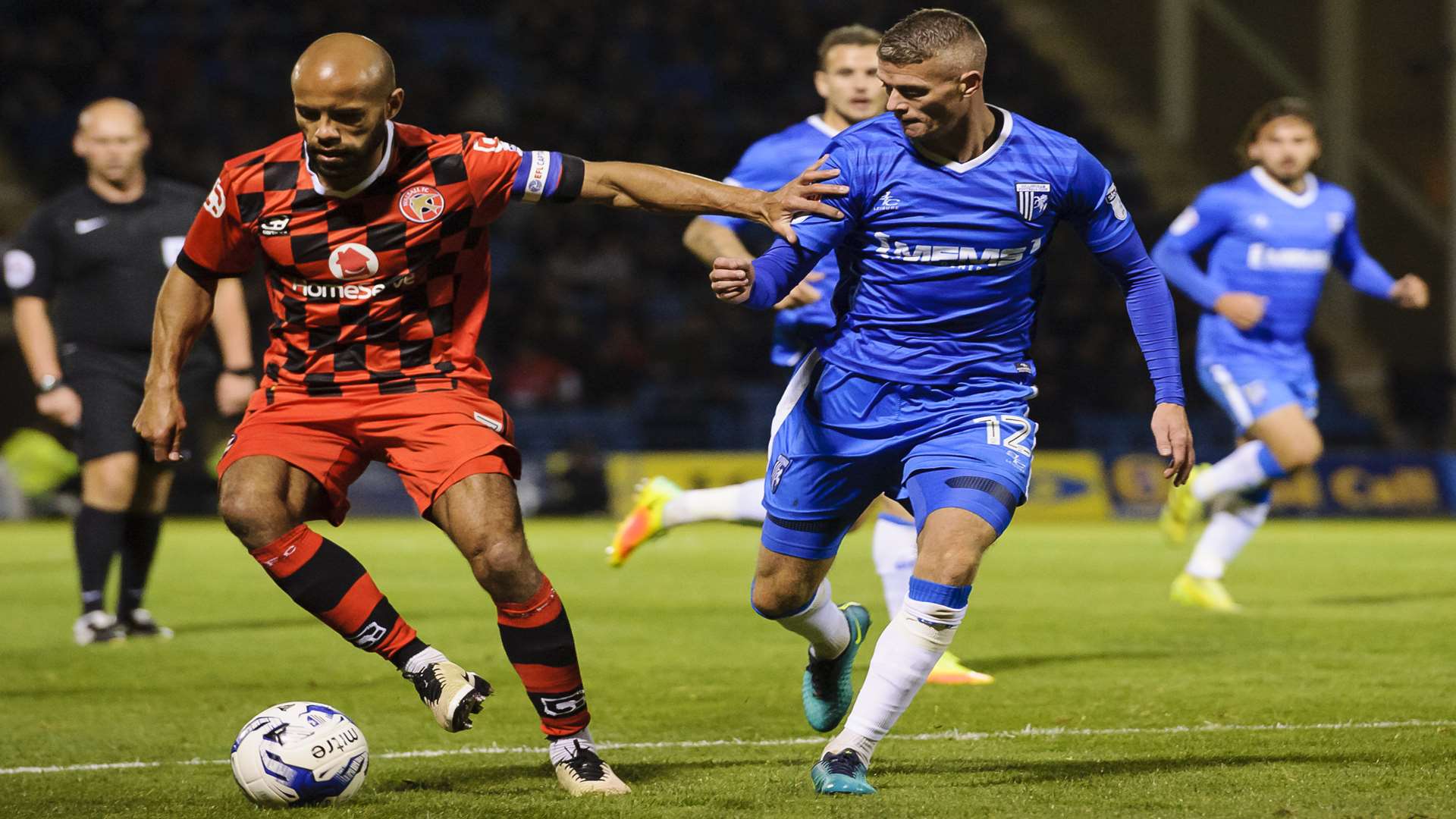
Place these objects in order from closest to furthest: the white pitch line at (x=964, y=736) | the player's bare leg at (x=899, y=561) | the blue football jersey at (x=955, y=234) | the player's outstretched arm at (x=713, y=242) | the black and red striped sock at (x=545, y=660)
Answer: the black and red striped sock at (x=545, y=660) < the blue football jersey at (x=955, y=234) < the white pitch line at (x=964, y=736) < the player's outstretched arm at (x=713, y=242) < the player's bare leg at (x=899, y=561)

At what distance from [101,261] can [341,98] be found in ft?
13.5

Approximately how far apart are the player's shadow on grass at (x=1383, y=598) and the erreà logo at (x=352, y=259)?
6.49 metres

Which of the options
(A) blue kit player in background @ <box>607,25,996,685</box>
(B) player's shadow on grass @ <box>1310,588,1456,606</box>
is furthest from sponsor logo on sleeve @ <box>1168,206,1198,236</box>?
(A) blue kit player in background @ <box>607,25,996,685</box>

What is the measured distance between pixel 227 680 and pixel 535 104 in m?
17.0

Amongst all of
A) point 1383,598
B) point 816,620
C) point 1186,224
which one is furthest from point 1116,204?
point 1383,598

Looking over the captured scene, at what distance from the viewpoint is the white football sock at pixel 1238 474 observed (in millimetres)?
9438

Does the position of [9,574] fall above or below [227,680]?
below

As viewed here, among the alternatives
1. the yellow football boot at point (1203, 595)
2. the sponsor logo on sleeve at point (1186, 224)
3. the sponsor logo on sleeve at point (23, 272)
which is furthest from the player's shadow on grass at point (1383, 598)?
the sponsor logo on sleeve at point (23, 272)

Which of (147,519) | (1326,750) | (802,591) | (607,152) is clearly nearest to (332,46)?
(802,591)

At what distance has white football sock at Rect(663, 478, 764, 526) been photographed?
7129 millimetres

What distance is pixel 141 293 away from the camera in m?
8.37

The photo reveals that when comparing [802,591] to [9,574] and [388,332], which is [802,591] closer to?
[388,332]

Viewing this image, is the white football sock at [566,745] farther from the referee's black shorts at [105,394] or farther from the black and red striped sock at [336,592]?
the referee's black shorts at [105,394]

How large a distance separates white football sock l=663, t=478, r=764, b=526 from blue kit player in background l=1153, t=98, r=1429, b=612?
9.84ft
